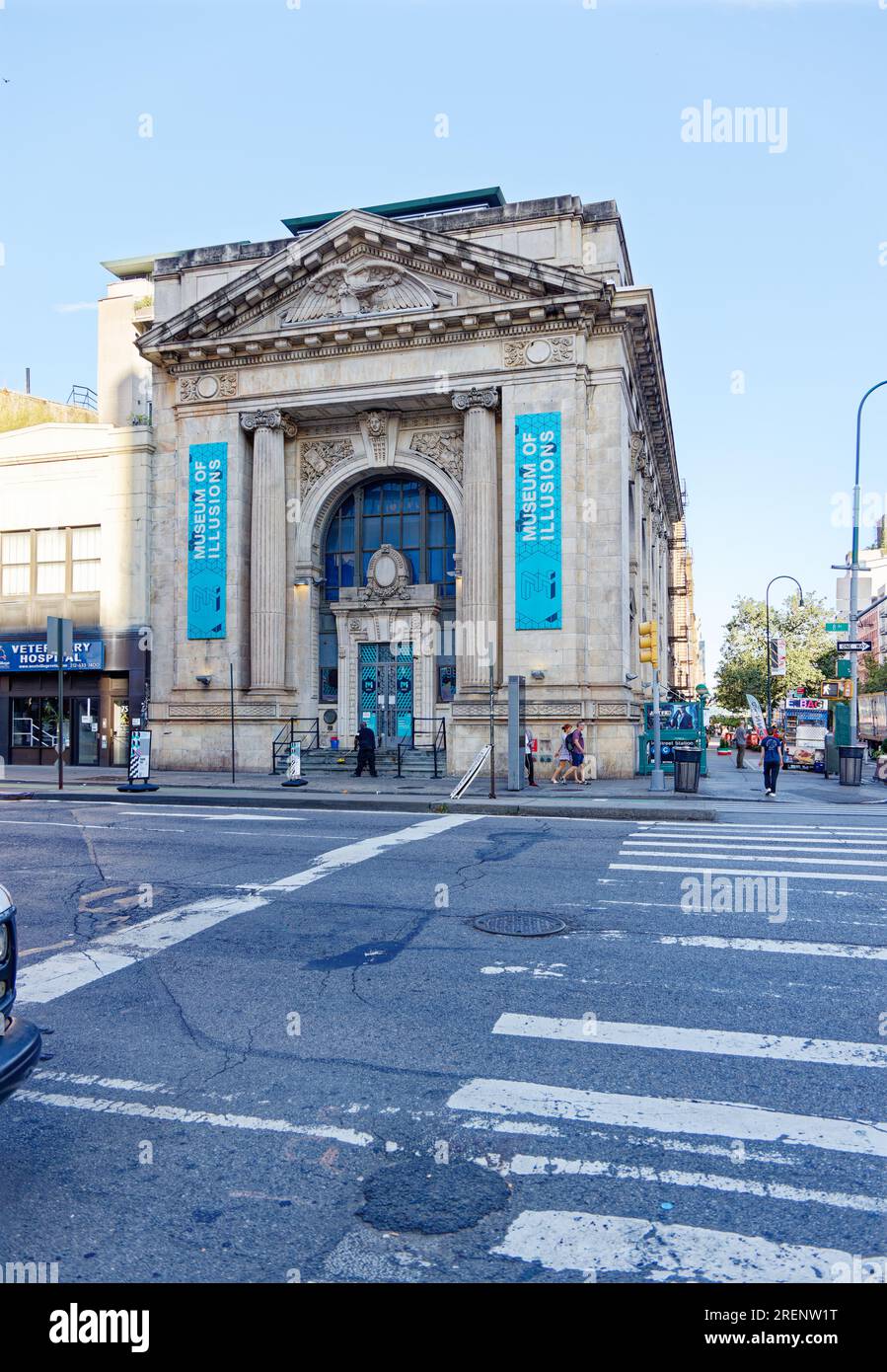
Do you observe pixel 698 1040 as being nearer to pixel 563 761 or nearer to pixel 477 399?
pixel 563 761

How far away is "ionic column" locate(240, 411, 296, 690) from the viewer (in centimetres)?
2916

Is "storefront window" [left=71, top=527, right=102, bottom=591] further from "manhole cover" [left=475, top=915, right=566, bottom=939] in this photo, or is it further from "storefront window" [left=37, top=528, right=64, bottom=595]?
"manhole cover" [left=475, top=915, right=566, bottom=939]

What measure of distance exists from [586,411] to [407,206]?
12338mm

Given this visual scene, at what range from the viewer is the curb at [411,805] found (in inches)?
677

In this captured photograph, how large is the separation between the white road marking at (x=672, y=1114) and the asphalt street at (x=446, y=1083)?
0.7 inches

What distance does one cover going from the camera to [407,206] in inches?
1332

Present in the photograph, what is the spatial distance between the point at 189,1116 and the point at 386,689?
2588 centimetres

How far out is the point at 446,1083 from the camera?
190 inches

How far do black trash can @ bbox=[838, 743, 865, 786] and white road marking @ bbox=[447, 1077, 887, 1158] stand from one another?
2339cm

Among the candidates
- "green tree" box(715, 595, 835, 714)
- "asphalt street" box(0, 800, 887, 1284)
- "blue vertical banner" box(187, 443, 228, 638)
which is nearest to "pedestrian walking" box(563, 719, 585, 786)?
"blue vertical banner" box(187, 443, 228, 638)

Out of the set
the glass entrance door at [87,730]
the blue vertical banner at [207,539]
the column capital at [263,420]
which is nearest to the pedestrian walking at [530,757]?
the blue vertical banner at [207,539]
